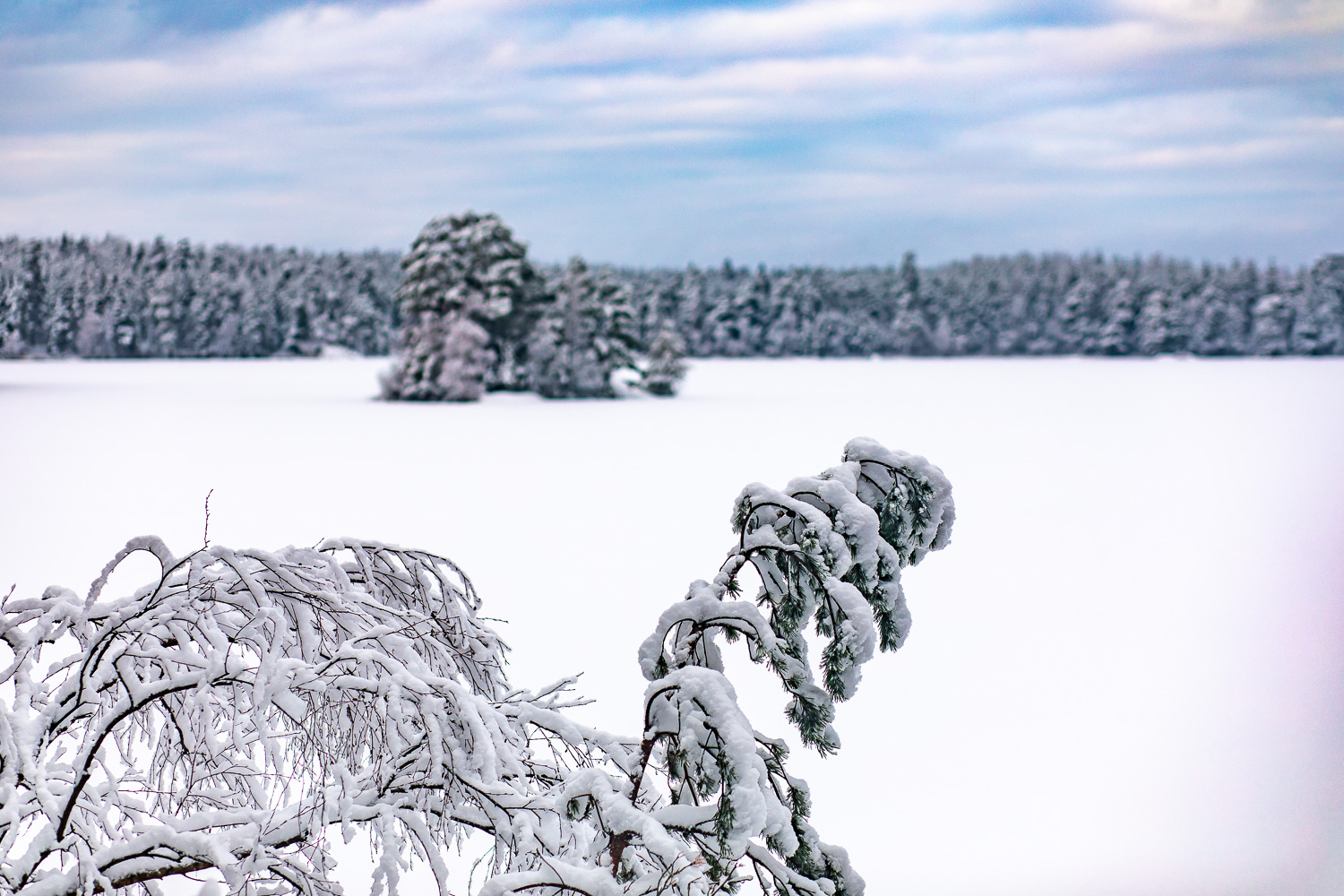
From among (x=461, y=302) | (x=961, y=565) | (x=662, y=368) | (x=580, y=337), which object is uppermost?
(x=461, y=302)

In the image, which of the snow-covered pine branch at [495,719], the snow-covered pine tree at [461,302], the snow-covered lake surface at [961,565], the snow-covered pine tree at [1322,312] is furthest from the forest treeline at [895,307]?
the snow-covered pine branch at [495,719]

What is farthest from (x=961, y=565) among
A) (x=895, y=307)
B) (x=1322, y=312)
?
(x=1322, y=312)

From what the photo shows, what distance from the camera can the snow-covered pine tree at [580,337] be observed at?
131ft

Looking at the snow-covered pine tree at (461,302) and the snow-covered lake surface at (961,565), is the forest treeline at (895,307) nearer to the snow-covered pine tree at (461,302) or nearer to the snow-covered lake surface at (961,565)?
the snow-covered pine tree at (461,302)

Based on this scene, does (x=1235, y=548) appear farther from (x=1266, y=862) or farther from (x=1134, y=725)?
(x=1266, y=862)

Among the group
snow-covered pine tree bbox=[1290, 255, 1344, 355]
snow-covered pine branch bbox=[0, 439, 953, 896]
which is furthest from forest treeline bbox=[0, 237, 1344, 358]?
snow-covered pine branch bbox=[0, 439, 953, 896]

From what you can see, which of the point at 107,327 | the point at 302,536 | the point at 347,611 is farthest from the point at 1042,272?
the point at 347,611

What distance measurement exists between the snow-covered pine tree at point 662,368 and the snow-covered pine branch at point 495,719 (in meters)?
38.1

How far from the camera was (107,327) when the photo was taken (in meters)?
35.5

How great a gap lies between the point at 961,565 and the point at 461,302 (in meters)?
25.6

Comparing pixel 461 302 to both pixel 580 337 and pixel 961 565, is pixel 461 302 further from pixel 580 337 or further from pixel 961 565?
pixel 961 565

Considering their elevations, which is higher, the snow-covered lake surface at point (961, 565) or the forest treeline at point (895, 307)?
the forest treeline at point (895, 307)

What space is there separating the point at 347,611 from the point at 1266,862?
26.0 ft

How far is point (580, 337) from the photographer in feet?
131
